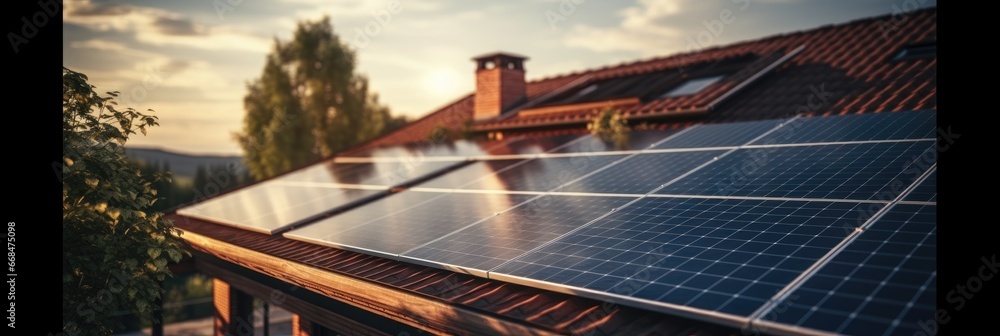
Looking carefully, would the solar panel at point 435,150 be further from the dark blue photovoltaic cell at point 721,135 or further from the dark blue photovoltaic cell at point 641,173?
the dark blue photovoltaic cell at point 641,173

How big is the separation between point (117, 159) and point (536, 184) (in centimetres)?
606

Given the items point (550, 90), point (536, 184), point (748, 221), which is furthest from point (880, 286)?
point (550, 90)

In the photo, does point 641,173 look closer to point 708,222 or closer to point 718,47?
point 708,222

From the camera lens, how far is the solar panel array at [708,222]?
A: 14.1 ft

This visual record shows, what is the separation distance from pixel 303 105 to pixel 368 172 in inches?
1303

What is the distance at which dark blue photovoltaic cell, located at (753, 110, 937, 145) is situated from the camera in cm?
772

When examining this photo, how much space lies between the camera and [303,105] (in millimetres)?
45062

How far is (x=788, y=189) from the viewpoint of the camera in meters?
6.68

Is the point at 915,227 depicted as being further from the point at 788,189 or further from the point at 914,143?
the point at 914,143

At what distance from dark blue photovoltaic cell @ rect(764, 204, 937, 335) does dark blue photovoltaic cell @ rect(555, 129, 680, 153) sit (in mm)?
6257

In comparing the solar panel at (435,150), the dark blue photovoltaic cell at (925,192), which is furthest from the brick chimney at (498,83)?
the dark blue photovoltaic cell at (925,192)

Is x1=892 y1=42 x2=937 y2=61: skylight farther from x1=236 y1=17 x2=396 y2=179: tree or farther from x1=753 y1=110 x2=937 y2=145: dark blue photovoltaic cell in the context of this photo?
x1=236 y1=17 x2=396 y2=179: tree

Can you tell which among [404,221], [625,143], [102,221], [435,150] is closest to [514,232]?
[404,221]

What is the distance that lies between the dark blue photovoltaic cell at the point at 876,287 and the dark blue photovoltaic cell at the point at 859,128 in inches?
129
